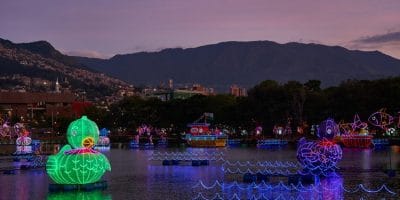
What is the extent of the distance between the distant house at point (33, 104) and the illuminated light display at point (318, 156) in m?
148

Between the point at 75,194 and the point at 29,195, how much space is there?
235 cm

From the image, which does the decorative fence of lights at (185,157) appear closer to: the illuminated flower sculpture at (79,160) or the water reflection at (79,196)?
the illuminated flower sculpture at (79,160)

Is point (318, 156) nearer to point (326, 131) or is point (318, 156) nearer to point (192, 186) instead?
point (326, 131)

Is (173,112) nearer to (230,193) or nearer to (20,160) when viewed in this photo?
(20,160)

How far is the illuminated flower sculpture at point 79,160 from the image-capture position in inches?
1220

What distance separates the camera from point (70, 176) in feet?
102

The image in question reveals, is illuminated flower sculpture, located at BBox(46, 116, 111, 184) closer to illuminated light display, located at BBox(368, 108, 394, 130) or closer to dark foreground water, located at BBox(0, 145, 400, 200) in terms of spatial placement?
dark foreground water, located at BBox(0, 145, 400, 200)

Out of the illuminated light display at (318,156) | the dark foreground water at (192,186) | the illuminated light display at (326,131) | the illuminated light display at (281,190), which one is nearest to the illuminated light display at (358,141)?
the dark foreground water at (192,186)

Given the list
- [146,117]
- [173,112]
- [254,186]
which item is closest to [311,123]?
[173,112]

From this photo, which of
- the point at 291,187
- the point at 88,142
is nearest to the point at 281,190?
the point at 291,187

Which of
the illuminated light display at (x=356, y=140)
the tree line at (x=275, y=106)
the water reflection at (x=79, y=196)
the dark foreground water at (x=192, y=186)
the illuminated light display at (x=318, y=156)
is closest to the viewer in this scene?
the water reflection at (x=79, y=196)

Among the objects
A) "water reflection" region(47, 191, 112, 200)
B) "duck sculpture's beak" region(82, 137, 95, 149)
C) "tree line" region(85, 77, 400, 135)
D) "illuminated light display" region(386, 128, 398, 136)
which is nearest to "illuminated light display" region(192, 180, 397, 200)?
"water reflection" region(47, 191, 112, 200)

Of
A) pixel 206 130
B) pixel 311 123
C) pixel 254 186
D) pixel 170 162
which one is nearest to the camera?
pixel 254 186

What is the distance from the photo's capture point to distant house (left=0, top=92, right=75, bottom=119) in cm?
18375
